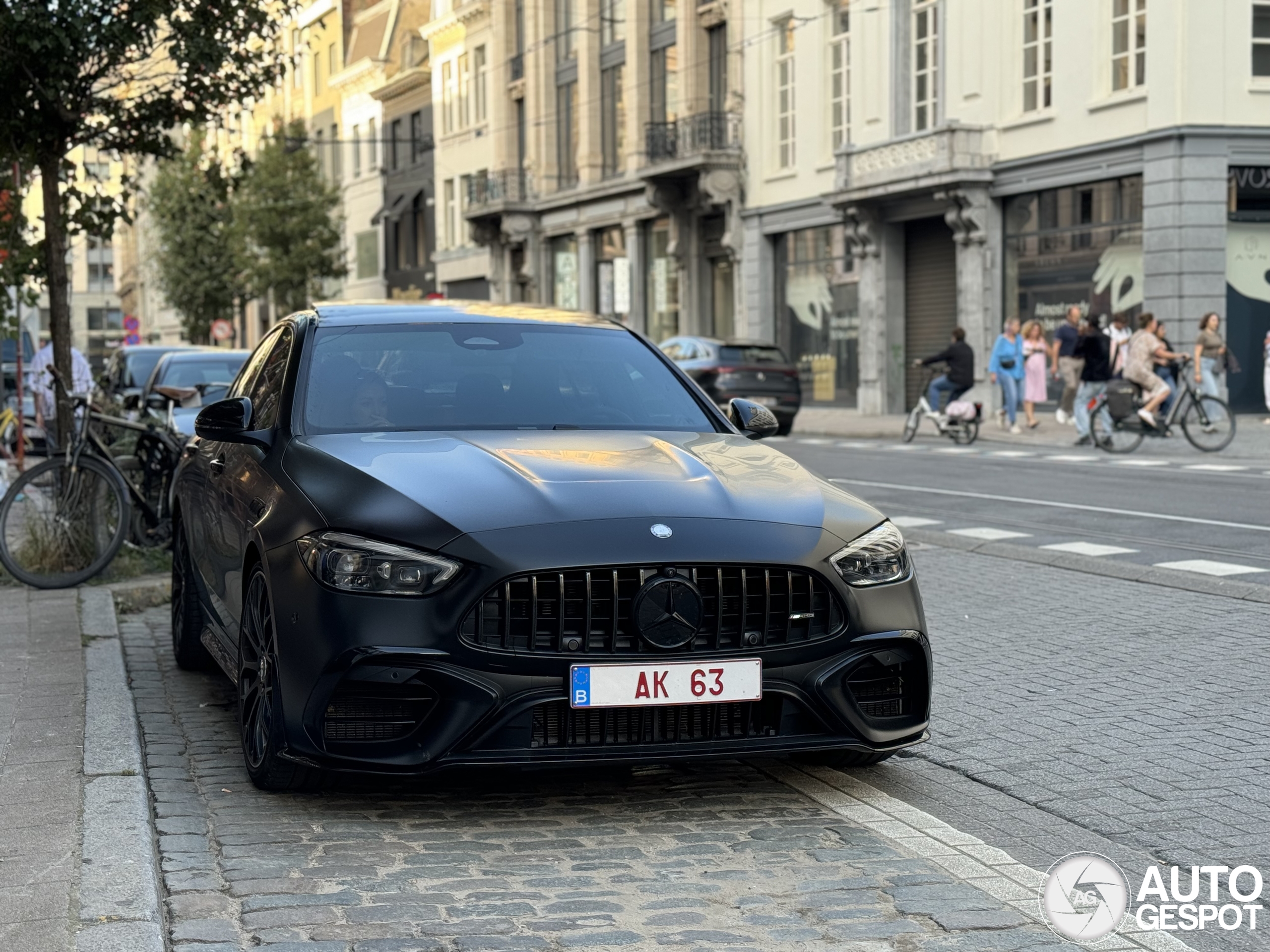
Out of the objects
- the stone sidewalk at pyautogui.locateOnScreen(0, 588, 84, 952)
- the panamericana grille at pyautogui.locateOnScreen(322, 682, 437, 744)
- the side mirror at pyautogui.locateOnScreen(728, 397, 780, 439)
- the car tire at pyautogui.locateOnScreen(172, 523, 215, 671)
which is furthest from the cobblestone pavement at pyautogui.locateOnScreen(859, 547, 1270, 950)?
the car tire at pyautogui.locateOnScreen(172, 523, 215, 671)

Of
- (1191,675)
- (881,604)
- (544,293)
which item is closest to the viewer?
(881,604)

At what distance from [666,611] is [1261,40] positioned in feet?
85.4

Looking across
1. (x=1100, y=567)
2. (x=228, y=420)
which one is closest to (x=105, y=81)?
(x=228, y=420)

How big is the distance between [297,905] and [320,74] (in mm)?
71382

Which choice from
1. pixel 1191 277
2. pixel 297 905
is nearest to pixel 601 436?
pixel 297 905

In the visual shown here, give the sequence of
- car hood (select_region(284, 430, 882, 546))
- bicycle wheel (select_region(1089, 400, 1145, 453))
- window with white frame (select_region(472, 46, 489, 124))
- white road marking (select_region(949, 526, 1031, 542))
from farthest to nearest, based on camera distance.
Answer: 1. window with white frame (select_region(472, 46, 489, 124))
2. bicycle wheel (select_region(1089, 400, 1145, 453))
3. white road marking (select_region(949, 526, 1031, 542))
4. car hood (select_region(284, 430, 882, 546))

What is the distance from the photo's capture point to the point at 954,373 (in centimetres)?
2831

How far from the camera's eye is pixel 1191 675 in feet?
23.9

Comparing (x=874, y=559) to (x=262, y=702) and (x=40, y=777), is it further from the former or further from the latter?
(x=40, y=777)

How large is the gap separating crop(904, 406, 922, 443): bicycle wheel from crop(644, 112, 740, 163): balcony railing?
49.5ft

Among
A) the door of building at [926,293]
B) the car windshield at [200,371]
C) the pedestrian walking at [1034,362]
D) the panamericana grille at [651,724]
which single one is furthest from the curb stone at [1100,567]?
the door of building at [926,293]

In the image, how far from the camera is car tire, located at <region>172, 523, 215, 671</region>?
7.53 m

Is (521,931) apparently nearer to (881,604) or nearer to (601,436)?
(881,604)

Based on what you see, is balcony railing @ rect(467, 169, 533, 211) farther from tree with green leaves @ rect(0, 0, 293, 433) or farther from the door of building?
tree with green leaves @ rect(0, 0, 293, 433)
